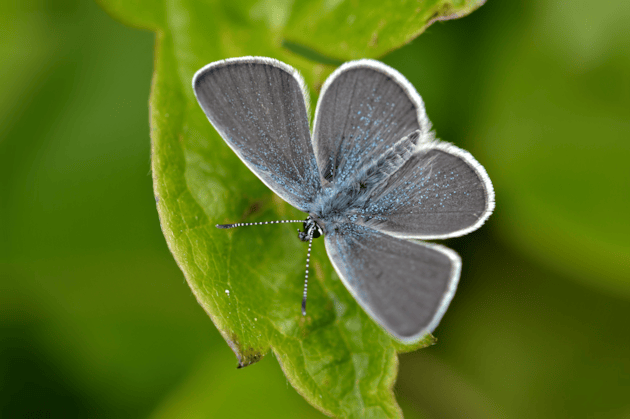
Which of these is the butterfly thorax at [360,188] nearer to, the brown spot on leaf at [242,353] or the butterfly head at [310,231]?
the butterfly head at [310,231]

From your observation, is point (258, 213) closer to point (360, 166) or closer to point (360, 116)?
point (360, 166)

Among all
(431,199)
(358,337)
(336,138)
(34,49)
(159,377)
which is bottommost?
(159,377)

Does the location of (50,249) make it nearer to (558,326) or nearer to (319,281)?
(319,281)

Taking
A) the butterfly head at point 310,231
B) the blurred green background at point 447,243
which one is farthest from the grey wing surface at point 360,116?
the blurred green background at point 447,243

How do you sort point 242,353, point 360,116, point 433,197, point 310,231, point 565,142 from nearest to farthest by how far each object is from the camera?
point 242,353
point 310,231
point 433,197
point 360,116
point 565,142

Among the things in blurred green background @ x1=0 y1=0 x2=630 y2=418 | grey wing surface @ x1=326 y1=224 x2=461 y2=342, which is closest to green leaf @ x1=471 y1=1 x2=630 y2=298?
blurred green background @ x1=0 y1=0 x2=630 y2=418

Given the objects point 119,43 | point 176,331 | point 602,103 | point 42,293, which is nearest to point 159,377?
point 176,331

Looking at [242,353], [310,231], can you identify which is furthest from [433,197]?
[242,353]
